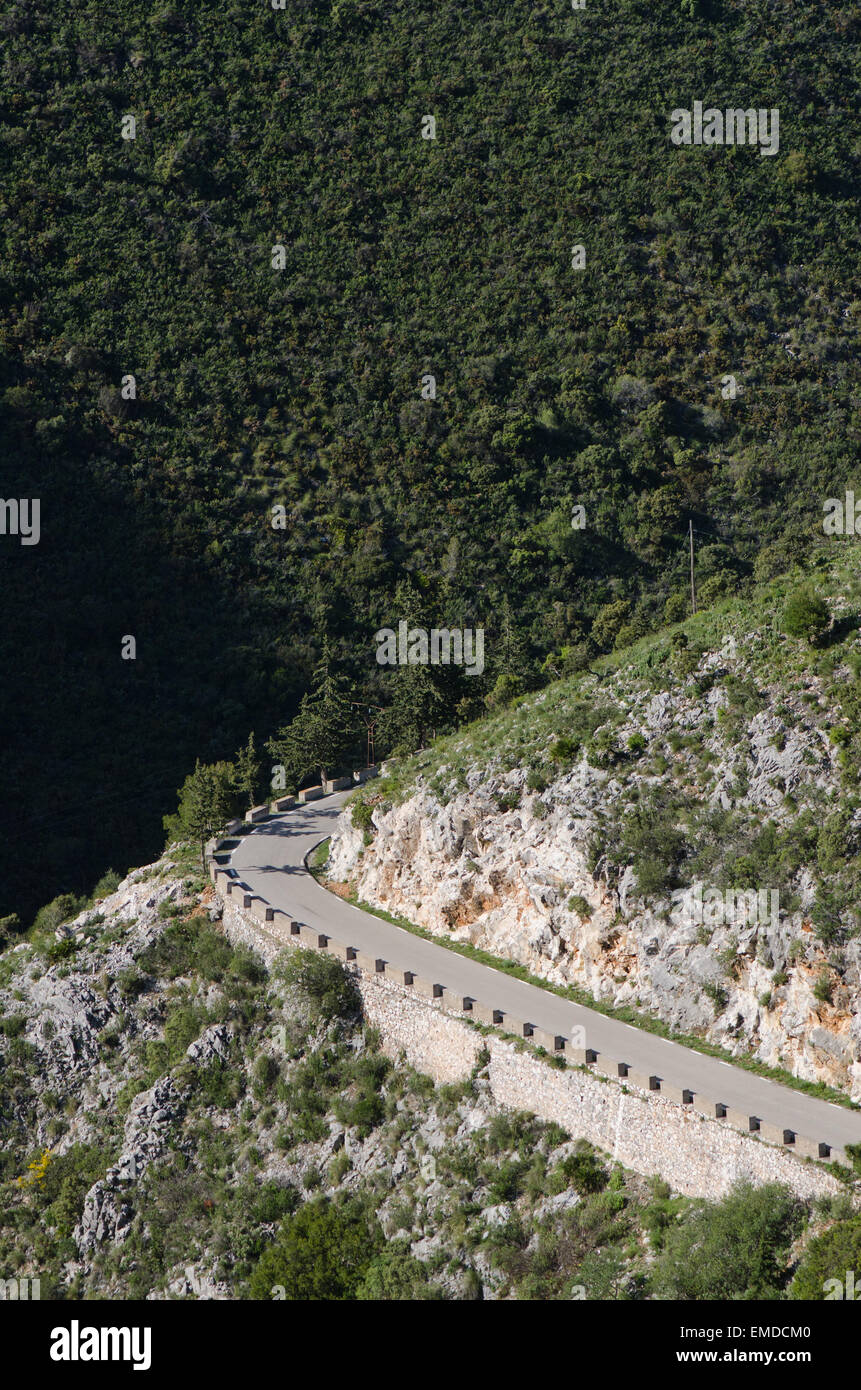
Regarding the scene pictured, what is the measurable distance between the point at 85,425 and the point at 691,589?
3799 centimetres

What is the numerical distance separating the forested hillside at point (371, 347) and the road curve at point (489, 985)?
11956 millimetres

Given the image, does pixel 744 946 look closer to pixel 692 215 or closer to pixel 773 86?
pixel 692 215

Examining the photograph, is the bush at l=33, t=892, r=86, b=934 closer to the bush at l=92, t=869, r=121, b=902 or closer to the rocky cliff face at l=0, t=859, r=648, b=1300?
the bush at l=92, t=869, r=121, b=902

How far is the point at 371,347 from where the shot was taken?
3474 inches

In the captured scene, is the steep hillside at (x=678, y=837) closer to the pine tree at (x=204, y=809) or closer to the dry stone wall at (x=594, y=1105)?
the dry stone wall at (x=594, y=1105)

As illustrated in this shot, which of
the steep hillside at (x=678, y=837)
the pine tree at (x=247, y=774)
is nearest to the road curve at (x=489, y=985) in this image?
the steep hillside at (x=678, y=837)

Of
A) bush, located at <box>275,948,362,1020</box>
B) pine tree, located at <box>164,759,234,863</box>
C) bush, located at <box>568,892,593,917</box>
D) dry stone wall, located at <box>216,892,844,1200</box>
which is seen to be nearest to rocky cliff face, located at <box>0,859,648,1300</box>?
bush, located at <box>275,948,362,1020</box>

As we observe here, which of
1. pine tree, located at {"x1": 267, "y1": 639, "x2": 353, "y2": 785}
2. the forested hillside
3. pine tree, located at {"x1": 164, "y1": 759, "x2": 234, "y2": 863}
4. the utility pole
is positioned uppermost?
the forested hillside

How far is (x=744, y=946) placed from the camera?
3903 cm

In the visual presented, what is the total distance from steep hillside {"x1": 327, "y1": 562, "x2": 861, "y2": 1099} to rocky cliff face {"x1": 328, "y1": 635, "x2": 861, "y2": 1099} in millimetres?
56

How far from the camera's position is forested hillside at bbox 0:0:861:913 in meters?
75.7

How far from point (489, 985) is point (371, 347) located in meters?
55.1

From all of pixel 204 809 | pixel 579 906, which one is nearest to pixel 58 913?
pixel 204 809

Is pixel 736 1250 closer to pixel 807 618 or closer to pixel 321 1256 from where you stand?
pixel 321 1256
